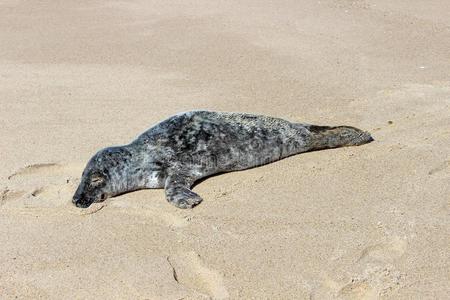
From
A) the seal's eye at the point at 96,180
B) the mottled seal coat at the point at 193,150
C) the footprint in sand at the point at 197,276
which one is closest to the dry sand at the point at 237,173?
the footprint in sand at the point at 197,276

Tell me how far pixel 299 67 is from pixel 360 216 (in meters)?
4.29

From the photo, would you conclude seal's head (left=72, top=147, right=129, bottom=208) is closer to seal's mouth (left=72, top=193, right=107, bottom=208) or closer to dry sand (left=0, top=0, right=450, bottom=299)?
seal's mouth (left=72, top=193, right=107, bottom=208)

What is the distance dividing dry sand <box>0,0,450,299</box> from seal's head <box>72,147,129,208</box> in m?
0.12

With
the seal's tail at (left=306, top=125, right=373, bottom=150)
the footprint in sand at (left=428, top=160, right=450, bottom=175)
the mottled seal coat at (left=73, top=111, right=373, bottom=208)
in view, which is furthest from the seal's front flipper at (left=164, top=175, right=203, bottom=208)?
the footprint in sand at (left=428, top=160, right=450, bottom=175)

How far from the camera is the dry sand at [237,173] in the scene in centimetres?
453

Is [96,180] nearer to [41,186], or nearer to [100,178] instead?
[100,178]

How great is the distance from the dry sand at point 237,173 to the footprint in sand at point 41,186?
2cm

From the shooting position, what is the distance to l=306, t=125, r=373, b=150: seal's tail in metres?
6.48

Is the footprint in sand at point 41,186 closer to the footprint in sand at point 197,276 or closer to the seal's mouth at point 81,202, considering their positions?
the seal's mouth at point 81,202

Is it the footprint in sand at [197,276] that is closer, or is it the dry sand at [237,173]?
the footprint in sand at [197,276]

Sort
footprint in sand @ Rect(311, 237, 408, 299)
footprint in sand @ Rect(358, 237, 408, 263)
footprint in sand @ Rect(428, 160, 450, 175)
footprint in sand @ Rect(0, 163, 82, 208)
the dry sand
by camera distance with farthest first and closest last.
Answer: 1. footprint in sand @ Rect(428, 160, 450, 175)
2. footprint in sand @ Rect(0, 163, 82, 208)
3. footprint in sand @ Rect(358, 237, 408, 263)
4. the dry sand
5. footprint in sand @ Rect(311, 237, 408, 299)

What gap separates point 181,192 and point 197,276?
1157 millimetres

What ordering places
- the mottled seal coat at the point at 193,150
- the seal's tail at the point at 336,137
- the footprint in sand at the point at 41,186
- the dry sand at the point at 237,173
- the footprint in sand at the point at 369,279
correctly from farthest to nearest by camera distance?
the seal's tail at the point at 336,137
the mottled seal coat at the point at 193,150
the footprint in sand at the point at 41,186
the dry sand at the point at 237,173
the footprint in sand at the point at 369,279

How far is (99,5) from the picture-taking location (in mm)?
12797
